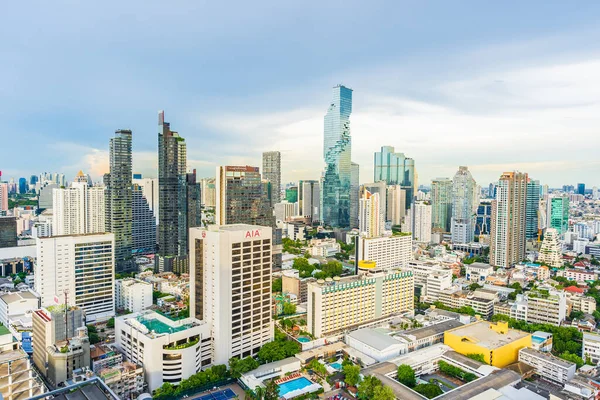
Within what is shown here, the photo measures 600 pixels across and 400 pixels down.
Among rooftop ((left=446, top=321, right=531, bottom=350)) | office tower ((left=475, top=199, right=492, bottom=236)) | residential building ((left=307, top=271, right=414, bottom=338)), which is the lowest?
rooftop ((left=446, top=321, right=531, bottom=350))

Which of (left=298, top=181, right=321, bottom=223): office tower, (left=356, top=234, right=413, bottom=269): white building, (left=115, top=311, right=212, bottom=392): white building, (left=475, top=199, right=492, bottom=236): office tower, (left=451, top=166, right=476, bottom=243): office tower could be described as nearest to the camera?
(left=115, top=311, right=212, bottom=392): white building

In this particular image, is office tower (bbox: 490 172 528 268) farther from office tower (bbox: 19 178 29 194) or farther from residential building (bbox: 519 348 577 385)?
office tower (bbox: 19 178 29 194)

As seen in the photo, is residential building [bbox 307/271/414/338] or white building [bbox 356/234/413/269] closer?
residential building [bbox 307/271/414/338]

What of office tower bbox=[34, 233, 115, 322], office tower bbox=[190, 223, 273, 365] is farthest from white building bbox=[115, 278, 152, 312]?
office tower bbox=[190, 223, 273, 365]

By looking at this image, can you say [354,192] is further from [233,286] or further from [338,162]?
[233,286]

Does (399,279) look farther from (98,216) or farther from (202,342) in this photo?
(98,216)
